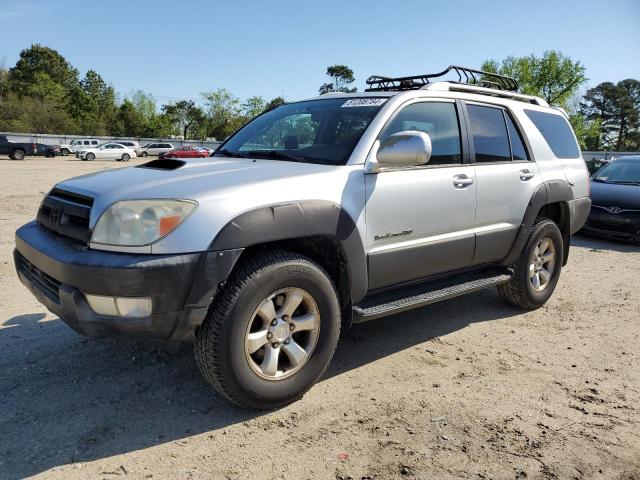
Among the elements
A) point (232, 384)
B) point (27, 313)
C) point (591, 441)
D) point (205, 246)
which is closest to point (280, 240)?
point (205, 246)

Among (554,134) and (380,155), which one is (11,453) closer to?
(380,155)

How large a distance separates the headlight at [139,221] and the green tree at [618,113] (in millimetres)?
81028

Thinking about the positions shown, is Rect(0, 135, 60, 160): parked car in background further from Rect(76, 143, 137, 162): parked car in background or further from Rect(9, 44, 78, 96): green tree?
Rect(9, 44, 78, 96): green tree

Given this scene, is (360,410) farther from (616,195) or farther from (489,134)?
(616,195)

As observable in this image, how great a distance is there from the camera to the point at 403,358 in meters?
3.76

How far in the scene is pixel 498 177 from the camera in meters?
4.17

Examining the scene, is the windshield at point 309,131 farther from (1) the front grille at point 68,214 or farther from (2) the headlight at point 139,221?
(1) the front grille at point 68,214

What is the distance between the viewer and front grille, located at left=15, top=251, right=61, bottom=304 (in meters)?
2.75

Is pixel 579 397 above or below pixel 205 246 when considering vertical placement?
below

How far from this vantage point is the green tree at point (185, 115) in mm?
81350

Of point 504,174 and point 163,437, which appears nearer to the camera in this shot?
point 163,437

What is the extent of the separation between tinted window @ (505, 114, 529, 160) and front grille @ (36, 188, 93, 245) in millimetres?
3517

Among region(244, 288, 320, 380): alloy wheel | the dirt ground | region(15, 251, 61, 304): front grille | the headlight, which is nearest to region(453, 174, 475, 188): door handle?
the dirt ground

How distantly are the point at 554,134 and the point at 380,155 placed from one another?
2.82 metres
